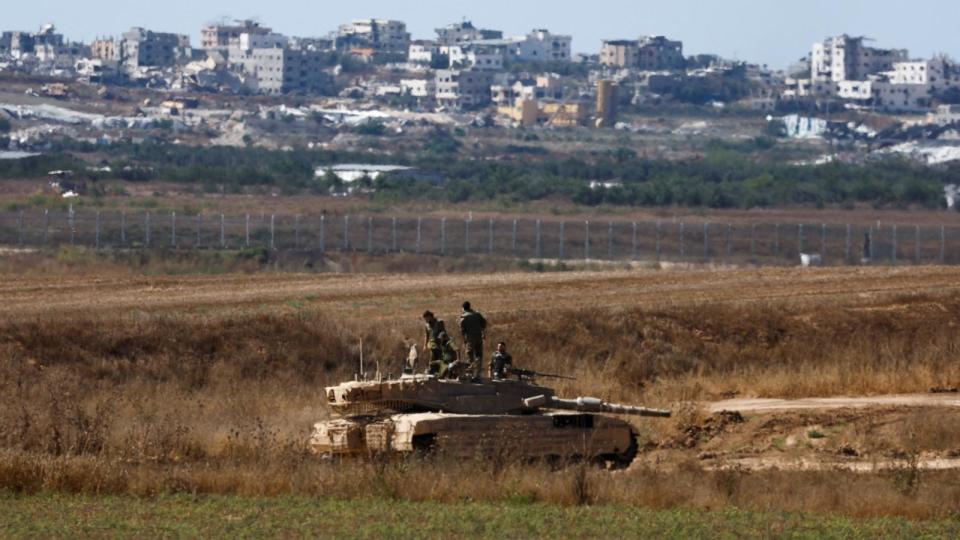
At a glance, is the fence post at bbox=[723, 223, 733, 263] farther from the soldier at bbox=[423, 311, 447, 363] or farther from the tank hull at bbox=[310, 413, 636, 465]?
the tank hull at bbox=[310, 413, 636, 465]

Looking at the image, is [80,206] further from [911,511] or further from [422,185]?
[911,511]

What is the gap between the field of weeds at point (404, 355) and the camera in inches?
928

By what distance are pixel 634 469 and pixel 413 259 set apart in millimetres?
38734

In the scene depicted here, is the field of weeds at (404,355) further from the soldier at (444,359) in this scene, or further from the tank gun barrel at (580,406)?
the soldier at (444,359)

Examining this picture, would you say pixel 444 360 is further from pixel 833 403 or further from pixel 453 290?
pixel 453 290

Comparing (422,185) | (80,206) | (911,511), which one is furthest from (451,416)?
(422,185)

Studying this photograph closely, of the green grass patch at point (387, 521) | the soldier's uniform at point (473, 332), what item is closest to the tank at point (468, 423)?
the soldier's uniform at point (473, 332)

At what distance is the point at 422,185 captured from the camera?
112 metres

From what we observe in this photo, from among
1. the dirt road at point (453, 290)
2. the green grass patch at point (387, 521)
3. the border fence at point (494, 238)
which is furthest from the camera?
the border fence at point (494, 238)

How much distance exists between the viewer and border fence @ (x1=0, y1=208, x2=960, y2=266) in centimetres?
6894

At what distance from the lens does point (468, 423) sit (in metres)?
26.5

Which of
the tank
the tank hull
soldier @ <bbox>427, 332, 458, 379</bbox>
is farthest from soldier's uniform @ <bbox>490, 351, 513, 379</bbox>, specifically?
the tank hull

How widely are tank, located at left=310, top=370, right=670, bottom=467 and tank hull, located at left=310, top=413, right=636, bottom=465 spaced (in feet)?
0.04

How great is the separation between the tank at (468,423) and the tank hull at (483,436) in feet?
0.04
